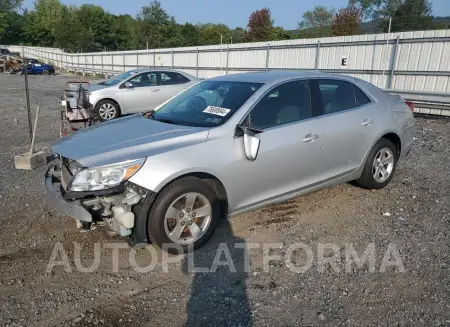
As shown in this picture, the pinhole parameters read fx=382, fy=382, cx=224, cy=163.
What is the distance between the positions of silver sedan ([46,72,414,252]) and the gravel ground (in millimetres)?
365

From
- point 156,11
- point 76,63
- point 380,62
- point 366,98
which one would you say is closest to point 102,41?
point 156,11

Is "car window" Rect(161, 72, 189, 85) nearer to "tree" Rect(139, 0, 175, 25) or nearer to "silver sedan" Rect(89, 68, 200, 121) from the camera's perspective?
"silver sedan" Rect(89, 68, 200, 121)

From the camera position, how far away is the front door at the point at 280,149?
3.81 meters

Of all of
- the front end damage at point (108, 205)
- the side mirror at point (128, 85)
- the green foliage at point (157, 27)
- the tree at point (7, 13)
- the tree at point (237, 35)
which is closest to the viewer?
the front end damage at point (108, 205)

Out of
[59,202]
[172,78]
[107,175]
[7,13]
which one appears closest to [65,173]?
[59,202]

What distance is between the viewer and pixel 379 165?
515 cm

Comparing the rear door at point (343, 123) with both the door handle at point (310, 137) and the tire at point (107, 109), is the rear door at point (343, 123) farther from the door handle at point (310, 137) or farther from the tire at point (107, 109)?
the tire at point (107, 109)

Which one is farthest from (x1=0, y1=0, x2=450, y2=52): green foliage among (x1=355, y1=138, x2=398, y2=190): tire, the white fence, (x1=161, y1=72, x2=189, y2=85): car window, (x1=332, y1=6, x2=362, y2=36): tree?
(x1=355, y1=138, x2=398, y2=190): tire

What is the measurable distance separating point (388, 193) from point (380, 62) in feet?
32.8

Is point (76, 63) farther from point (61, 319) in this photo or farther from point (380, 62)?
point (61, 319)

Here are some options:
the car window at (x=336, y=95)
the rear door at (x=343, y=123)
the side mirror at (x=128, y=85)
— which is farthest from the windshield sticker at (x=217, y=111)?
the side mirror at (x=128, y=85)

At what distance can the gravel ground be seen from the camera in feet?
9.12

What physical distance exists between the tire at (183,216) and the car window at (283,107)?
905 millimetres

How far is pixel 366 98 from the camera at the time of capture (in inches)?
196
